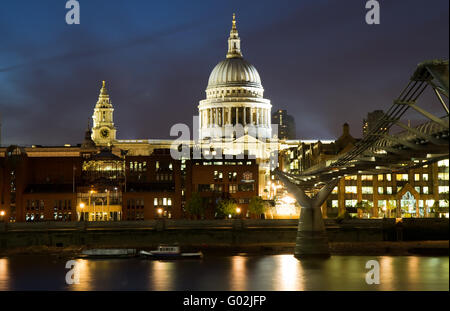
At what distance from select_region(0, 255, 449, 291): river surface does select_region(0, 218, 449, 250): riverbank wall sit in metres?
5.19

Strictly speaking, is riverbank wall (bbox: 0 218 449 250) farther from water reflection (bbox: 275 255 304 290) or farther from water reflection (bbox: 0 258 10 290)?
water reflection (bbox: 275 255 304 290)

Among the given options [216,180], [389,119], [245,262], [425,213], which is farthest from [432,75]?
[216,180]

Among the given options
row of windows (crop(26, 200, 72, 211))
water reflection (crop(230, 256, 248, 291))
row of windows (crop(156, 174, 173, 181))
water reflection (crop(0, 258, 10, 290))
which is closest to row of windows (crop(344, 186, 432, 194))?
row of windows (crop(156, 174, 173, 181))

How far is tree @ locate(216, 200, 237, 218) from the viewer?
355 feet

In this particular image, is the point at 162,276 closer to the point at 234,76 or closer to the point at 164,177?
the point at 164,177

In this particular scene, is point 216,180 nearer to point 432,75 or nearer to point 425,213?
point 425,213

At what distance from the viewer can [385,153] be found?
5406 centimetres

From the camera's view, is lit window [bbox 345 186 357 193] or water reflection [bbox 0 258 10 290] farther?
lit window [bbox 345 186 357 193]

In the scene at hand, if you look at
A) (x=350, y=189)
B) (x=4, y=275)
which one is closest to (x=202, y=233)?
(x=4, y=275)

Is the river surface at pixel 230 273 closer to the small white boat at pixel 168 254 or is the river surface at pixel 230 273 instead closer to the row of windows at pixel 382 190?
the small white boat at pixel 168 254

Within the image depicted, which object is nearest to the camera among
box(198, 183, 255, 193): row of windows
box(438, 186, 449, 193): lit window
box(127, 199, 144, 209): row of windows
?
box(438, 186, 449, 193): lit window

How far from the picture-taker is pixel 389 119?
51.2 meters

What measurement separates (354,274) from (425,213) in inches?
1708
